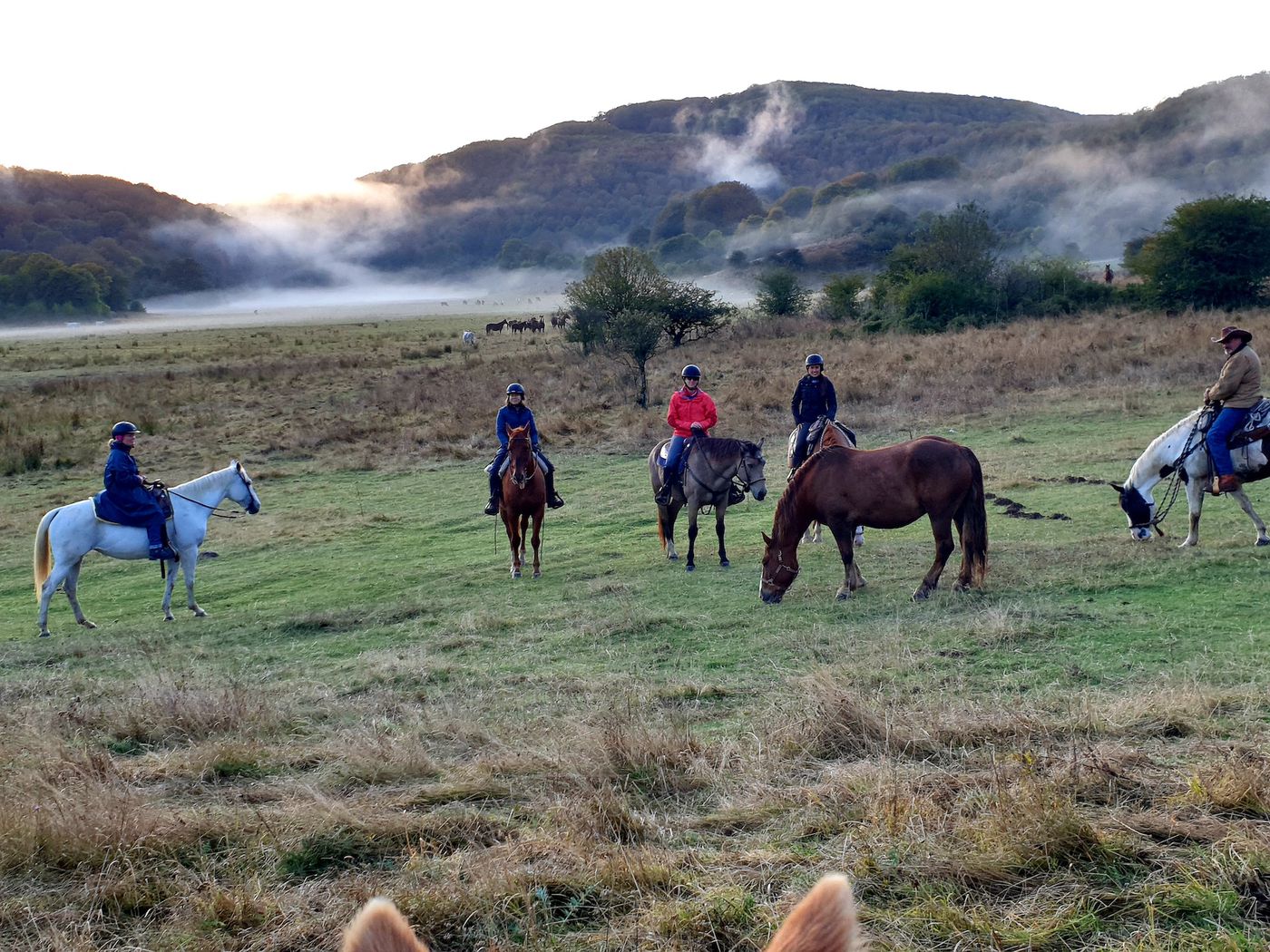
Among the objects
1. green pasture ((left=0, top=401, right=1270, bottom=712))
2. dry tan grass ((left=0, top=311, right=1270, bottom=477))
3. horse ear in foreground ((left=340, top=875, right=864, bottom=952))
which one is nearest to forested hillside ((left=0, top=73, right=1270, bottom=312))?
dry tan grass ((left=0, top=311, right=1270, bottom=477))

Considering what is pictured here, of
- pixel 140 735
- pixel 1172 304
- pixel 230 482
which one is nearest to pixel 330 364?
pixel 230 482

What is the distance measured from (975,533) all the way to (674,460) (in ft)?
13.5

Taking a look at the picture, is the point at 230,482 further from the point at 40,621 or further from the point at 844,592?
the point at 844,592

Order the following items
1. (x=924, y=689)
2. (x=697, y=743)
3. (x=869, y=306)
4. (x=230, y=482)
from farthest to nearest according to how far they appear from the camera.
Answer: (x=869, y=306), (x=230, y=482), (x=924, y=689), (x=697, y=743)

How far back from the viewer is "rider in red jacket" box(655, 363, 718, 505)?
1241cm

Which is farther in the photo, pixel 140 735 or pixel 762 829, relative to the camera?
pixel 140 735

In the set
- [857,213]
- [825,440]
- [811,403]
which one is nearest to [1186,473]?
[825,440]

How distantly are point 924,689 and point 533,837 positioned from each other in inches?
119

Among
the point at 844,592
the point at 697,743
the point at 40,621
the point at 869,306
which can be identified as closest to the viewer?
the point at 697,743

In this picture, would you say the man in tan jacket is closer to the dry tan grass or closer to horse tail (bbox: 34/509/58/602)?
the dry tan grass

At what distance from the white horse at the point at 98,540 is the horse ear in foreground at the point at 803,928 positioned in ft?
36.7

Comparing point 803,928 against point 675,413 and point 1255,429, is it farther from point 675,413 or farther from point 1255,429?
point 675,413

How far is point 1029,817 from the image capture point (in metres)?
3.47

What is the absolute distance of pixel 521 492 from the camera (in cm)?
1230
